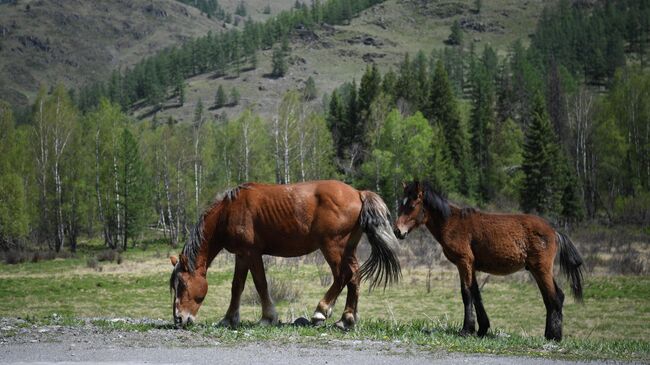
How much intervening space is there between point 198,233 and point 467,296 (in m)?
4.27

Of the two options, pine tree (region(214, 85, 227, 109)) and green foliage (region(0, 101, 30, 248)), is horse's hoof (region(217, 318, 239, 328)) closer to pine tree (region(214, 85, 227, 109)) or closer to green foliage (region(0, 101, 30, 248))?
green foliage (region(0, 101, 30, 248))

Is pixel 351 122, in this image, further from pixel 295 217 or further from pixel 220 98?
pixel 220 98

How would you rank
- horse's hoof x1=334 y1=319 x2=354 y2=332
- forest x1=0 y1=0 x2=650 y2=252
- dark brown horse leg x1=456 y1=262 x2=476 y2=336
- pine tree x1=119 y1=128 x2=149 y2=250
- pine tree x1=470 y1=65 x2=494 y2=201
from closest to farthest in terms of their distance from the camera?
dark brown horse leg x1=456 y1=262 x2=476 y2=336, horse's hoof x1=334 y1=319 x2=354 y2=332, forest x1=0 y1=0 x2=650 y2=252, pine tree x1=119 y1=128 x2=149 y2=250, pine tree x1=470 y1=65 x2=494 y2=201

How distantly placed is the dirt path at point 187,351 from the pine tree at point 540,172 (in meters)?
46.2

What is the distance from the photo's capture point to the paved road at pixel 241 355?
6848mm

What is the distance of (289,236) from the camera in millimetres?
9867

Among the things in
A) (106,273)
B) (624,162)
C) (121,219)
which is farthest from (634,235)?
(121,219)

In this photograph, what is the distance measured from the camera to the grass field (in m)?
8.45

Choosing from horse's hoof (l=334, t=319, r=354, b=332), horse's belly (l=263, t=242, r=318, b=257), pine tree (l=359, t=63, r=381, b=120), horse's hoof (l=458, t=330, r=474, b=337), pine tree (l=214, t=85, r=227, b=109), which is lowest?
horse's hoof (l=334, t=319, r=354, b=332)

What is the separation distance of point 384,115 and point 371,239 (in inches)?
2063

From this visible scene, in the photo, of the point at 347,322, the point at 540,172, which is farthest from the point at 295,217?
the point at 540,172

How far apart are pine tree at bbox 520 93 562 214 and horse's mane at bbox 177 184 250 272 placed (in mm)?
44706

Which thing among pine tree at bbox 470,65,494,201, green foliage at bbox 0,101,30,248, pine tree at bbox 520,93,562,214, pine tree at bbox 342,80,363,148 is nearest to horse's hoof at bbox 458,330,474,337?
green foliage at bbox 0,101,30,248

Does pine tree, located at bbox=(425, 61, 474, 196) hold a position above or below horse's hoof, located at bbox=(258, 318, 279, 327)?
above
